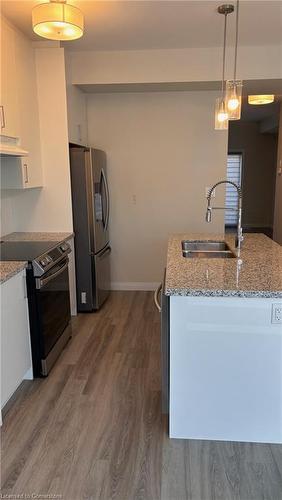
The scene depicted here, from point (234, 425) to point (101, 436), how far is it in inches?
29.5

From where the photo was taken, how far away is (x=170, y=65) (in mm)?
3953

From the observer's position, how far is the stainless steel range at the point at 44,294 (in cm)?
271

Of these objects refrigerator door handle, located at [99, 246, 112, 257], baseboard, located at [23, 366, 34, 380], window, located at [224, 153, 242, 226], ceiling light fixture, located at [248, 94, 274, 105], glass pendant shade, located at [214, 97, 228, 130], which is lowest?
baseboard, located at [23, 366, 34, 380]

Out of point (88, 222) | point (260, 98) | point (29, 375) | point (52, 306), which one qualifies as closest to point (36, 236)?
point (88, 222)

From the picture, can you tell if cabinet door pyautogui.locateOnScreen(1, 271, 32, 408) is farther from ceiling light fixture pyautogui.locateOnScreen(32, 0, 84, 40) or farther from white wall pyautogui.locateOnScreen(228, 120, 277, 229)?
white wall pyautogui.locateOnScreen(228, 120, 277, 229)

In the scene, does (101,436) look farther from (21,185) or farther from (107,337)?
(21,185)

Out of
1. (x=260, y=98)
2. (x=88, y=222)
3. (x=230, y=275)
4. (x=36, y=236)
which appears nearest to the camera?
(x=230, y=275)

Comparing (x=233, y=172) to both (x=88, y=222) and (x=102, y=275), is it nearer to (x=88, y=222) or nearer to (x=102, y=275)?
(x=102, y=275)

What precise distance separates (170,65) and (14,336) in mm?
3058

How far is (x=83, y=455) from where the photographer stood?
2057 millimetres

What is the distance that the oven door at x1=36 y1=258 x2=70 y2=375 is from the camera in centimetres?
276

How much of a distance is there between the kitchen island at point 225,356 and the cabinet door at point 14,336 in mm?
1017

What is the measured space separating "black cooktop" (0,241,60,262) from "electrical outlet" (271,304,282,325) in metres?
1.61

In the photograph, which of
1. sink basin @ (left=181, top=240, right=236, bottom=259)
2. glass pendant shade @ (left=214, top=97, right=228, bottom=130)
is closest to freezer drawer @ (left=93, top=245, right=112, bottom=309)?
sink basin @ (left=181, top=240, right=236, bottom=259)
